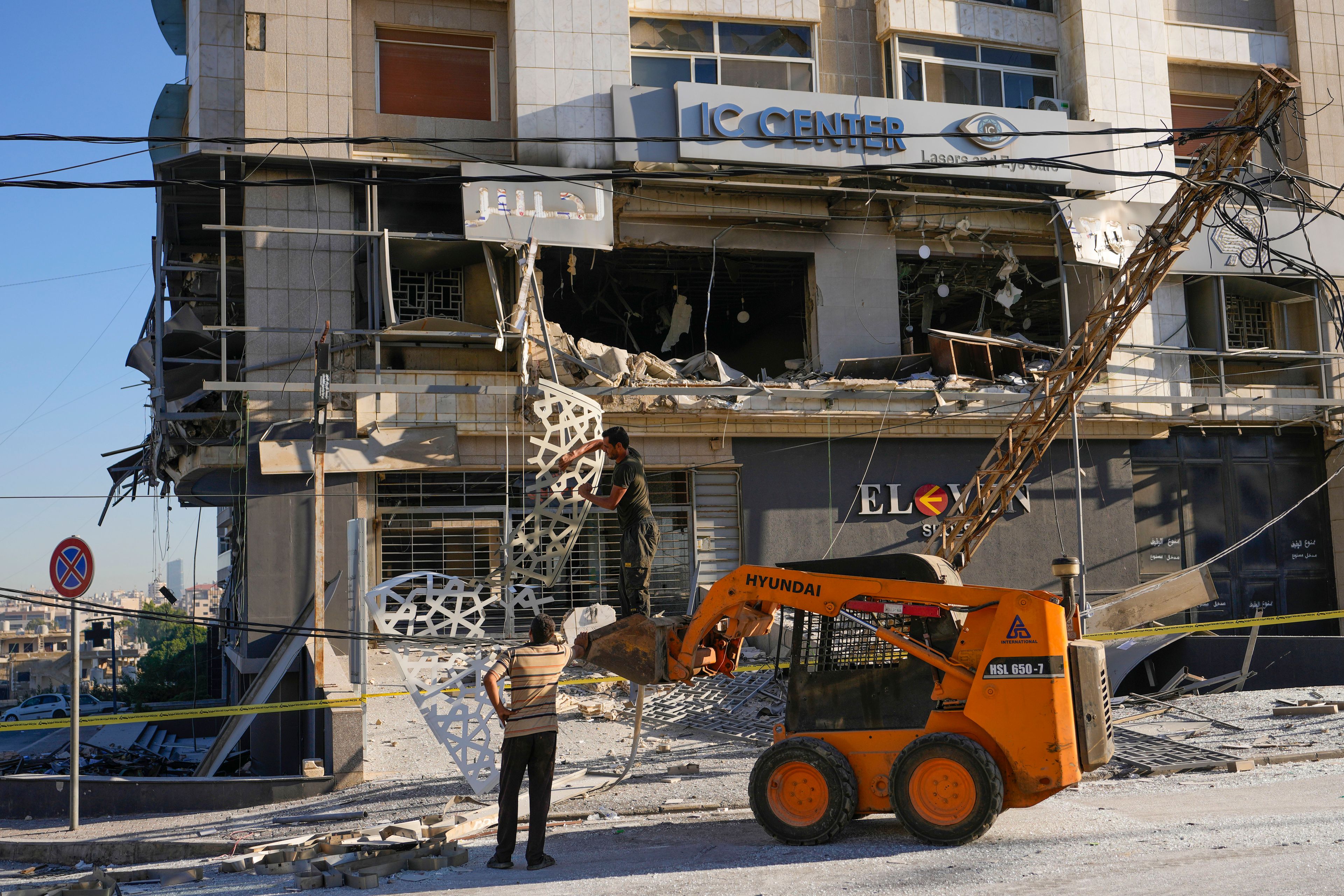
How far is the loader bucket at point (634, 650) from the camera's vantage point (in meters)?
9.23

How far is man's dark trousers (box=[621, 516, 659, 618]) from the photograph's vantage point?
32.9 ft

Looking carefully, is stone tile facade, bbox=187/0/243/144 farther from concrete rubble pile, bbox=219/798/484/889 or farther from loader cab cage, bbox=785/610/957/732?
loader cab cage, bbox=785/610/957/732

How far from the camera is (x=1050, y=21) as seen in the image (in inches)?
850

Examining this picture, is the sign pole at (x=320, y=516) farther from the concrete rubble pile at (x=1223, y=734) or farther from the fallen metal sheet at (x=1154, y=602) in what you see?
the fallen metal sheet at (x=1154, y=602)

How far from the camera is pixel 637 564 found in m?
10.1

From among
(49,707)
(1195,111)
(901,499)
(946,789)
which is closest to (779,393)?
(901,499)

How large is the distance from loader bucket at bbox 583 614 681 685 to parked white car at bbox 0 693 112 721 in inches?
967

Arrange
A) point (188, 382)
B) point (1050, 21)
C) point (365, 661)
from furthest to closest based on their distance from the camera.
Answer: point (1050, 21) < point (188, 382) < point (365, 661)

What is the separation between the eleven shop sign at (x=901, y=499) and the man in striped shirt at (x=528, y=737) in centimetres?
1177

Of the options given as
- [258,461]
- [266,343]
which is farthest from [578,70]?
[258,461]

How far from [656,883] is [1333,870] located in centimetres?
418

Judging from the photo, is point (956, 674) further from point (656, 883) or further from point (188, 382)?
point (188, 382)

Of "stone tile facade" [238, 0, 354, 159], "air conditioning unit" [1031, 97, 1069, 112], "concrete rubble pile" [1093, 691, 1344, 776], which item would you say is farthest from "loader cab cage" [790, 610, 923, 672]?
"air conditioning unit" [1031, 97, 1069, 112]

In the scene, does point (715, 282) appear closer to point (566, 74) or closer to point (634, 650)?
point (566, 74)
